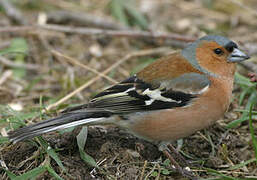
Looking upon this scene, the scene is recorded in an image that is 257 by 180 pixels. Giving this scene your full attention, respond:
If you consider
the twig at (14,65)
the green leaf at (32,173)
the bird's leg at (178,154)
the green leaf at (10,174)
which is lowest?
Answer: the twig at (14,65)

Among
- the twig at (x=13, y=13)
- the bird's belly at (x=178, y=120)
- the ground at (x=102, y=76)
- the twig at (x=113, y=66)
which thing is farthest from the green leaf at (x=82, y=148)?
the twig at (x=13, y=13)

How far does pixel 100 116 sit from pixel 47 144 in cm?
54

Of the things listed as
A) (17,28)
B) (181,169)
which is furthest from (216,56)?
(17,28)

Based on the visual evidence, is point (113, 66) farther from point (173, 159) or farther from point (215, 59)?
point (173, 159)

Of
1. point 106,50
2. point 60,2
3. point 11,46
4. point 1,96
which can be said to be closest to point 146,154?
point 1,96

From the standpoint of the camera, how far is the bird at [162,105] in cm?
347

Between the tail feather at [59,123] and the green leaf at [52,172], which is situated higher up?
the tail feather at [59,123]

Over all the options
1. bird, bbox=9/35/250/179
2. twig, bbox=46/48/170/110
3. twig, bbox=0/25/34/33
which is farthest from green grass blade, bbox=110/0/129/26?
bird, bbox=9/35/250/179

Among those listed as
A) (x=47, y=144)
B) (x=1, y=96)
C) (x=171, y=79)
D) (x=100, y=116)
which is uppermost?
(x=171, y=79)

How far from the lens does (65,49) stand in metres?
6.18

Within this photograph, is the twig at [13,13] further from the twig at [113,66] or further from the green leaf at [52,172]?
the green leaf at [52,172]

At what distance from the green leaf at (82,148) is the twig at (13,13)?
325 centimetres

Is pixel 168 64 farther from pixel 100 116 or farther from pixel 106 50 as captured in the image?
pixel 106 50

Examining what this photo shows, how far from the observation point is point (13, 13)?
6289mm
